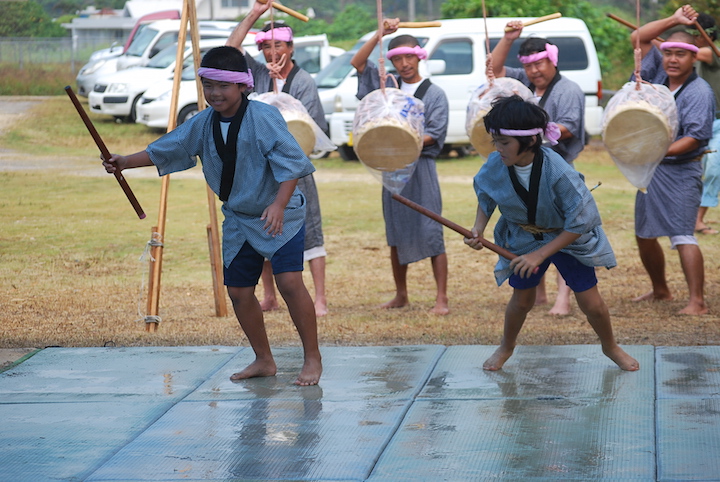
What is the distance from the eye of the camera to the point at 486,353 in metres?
4.67

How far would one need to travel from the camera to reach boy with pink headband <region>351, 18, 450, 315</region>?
5.77 metres

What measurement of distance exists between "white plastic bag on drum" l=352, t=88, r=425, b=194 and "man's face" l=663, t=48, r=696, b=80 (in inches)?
59.0

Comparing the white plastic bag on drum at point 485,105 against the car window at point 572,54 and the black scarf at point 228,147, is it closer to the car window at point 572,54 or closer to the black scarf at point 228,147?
the black scarf at point 228,147

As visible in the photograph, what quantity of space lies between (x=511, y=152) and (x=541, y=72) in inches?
72.2

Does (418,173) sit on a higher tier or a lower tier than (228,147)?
lower

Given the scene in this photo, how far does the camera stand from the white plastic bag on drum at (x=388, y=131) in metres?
5.05

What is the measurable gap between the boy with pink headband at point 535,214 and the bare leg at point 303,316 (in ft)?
2.47

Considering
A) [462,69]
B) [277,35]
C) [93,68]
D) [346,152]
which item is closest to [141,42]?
[93,68]

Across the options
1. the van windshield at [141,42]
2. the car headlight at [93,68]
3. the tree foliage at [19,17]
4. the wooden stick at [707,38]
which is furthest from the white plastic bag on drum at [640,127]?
the car headlight at [93,68]

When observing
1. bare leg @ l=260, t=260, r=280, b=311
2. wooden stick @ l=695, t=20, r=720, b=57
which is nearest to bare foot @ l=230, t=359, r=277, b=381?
bare leg @ l=260, t=260, r=280, b=311

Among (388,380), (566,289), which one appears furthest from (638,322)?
(388,380)

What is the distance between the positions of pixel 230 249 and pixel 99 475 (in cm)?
127

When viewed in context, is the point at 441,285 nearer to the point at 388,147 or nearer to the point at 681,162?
the point at 388,147

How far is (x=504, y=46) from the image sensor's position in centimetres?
557
